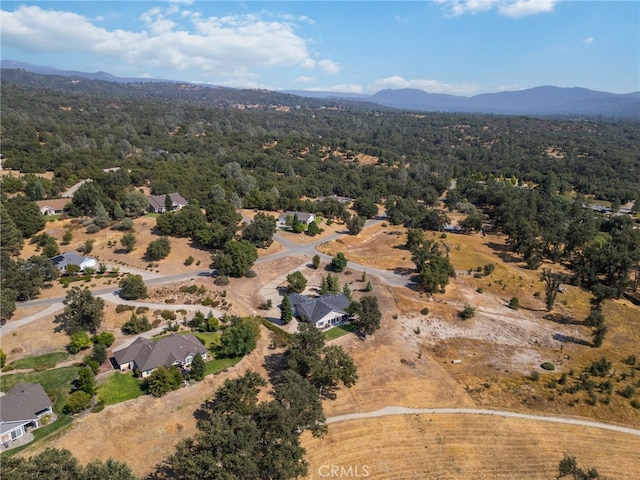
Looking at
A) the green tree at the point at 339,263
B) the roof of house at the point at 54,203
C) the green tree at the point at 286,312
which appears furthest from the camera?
the roof of house at the point at 54,203

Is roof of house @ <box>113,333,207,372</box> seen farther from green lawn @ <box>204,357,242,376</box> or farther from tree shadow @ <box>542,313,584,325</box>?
tree shadow @ <box>542,313,584,325</box>

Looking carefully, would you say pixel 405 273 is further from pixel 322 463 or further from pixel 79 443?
pixel 79 443

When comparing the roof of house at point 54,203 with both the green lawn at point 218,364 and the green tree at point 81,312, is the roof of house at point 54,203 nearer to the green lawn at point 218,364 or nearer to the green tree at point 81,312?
the green tree at point 81,312

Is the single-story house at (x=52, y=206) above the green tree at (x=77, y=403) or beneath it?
above

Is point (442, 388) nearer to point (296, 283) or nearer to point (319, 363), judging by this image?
point (319, 363)

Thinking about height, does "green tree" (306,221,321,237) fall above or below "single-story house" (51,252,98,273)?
above

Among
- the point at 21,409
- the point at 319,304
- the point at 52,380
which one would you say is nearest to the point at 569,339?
→ the point at 319,304

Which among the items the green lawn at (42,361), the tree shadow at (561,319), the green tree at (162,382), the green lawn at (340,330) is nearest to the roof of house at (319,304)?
the green lawn at (340,330)

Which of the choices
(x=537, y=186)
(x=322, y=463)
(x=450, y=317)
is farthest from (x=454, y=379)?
(x=537, y=186)

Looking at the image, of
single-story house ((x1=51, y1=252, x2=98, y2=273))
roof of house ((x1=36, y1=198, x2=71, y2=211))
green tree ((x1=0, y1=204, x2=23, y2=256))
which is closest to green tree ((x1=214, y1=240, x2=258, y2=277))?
single-story house ((x1=51, y1=252, x2=98, y2=273))
